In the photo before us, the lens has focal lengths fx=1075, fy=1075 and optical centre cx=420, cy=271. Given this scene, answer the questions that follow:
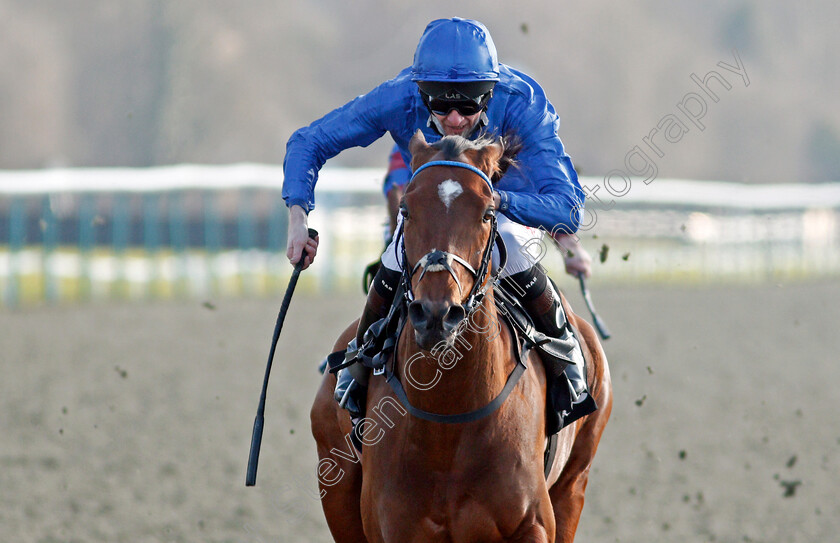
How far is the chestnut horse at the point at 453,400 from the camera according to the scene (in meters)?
2.79

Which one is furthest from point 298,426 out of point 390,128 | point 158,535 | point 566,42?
point 566,42

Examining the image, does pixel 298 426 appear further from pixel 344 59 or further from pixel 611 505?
pixel 344 59

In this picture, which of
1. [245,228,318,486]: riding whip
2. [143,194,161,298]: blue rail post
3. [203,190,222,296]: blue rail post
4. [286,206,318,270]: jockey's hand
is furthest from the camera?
[203,190,222,296]: blue rail post

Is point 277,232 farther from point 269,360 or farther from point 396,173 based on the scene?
point 269,360

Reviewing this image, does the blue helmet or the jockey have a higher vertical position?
the blue helmet

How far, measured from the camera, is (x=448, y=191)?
2.82 metres

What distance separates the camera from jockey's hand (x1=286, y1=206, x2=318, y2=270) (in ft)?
11.5

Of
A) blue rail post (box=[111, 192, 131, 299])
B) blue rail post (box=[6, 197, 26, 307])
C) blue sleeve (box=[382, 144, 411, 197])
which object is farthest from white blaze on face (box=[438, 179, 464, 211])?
blue rail post (box=[111, 192, 131, 299])

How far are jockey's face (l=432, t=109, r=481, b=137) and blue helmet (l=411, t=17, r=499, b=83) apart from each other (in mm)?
116

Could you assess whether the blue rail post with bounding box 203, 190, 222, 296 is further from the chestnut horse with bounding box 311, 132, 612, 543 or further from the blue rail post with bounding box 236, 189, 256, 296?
the chestnut horse with bounding box 311, 132, 612, 543

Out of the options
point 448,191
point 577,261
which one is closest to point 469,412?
point 448,191

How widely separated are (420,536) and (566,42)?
42.0 metres

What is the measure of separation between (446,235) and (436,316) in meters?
0.25

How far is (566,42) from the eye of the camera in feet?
143
